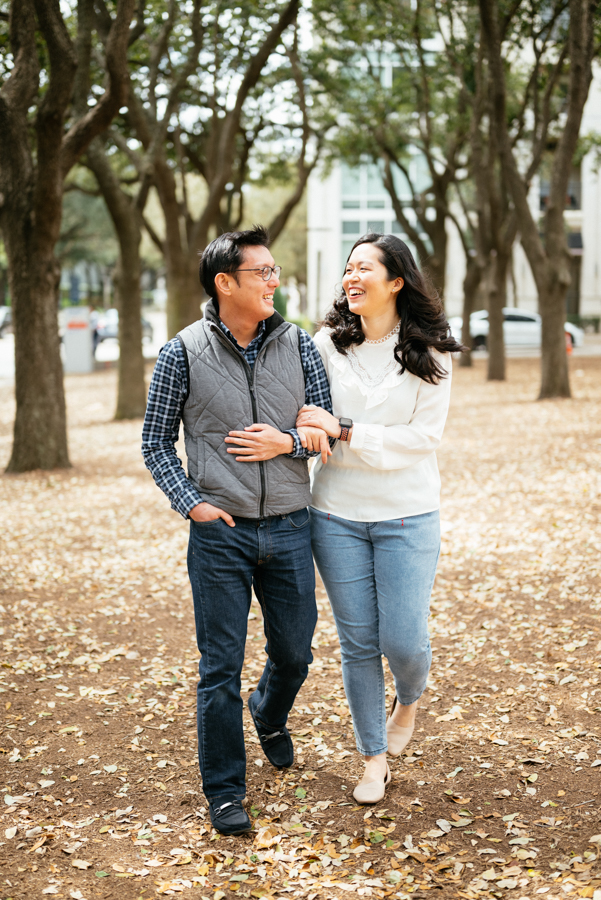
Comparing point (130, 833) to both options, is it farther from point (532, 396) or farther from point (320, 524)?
point (532, 396)

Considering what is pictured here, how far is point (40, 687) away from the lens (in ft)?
16.3

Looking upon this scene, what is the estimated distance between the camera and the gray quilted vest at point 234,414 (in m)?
3.25

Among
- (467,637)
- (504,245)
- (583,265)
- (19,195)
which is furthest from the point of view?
(583,265)

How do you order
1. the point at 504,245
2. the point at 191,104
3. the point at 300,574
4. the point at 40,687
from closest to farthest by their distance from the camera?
the point at 300,574, the point at 40,687, the point at 191,104, the point at 504,245

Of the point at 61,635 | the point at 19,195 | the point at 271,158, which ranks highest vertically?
the point at 271,158

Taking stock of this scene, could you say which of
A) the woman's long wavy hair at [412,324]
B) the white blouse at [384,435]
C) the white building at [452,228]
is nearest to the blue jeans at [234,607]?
the white blouse at [384,435]

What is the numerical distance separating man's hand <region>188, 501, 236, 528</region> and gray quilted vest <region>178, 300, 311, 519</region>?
4 cm

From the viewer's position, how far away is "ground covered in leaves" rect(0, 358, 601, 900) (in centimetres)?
320

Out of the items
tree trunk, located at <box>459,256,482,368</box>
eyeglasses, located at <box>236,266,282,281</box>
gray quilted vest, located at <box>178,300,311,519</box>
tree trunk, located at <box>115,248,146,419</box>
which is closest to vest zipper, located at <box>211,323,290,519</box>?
gray quilted vest, located at <box>178,300,311,519</box>

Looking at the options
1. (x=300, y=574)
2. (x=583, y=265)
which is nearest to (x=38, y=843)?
Result: (x=300, y=574)

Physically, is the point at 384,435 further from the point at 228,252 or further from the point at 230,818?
the point at 230,818

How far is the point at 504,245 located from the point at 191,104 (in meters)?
7.66

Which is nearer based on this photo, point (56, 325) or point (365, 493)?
point (365, 493)

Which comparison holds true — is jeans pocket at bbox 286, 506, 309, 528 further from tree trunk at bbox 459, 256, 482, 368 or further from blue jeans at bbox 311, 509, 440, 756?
tree trunk at bbox 459, 256, 482, 368
